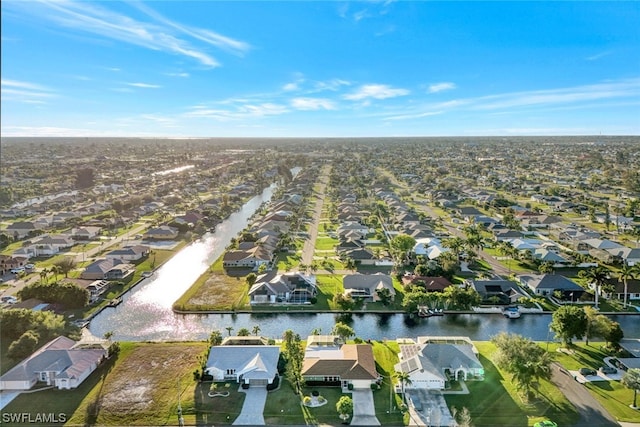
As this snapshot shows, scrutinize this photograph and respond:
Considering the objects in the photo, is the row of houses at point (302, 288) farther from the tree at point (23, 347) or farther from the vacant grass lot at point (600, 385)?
the tree at point (23, 347)

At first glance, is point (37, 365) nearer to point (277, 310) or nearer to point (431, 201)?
point (277, 310)

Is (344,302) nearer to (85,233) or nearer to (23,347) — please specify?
(23,347)

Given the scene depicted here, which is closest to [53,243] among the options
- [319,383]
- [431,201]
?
[319,383]

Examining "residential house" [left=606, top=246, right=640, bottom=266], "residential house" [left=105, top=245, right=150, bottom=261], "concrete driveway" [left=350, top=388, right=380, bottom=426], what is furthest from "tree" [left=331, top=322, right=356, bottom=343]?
"residential house" [left=606, top=246, right=640, bottom=266]

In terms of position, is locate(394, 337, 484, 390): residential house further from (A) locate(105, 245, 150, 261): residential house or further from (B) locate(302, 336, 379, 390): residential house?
(A) locate(105, 245, 150, 261): residential house

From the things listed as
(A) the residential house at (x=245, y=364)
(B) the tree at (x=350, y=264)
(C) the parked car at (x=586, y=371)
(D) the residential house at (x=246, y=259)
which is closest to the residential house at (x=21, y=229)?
(D) the residential house at (x=246, y=259)

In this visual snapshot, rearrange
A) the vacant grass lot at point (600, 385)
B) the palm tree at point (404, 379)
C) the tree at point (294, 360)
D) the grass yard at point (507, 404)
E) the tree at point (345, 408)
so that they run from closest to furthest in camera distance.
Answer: the grass yard at point (507, 404), the tree at point (345, 408), the vacant grass lot at point (600, 385), the palm tree at point (404, 379), the tree at point (294, 360)
